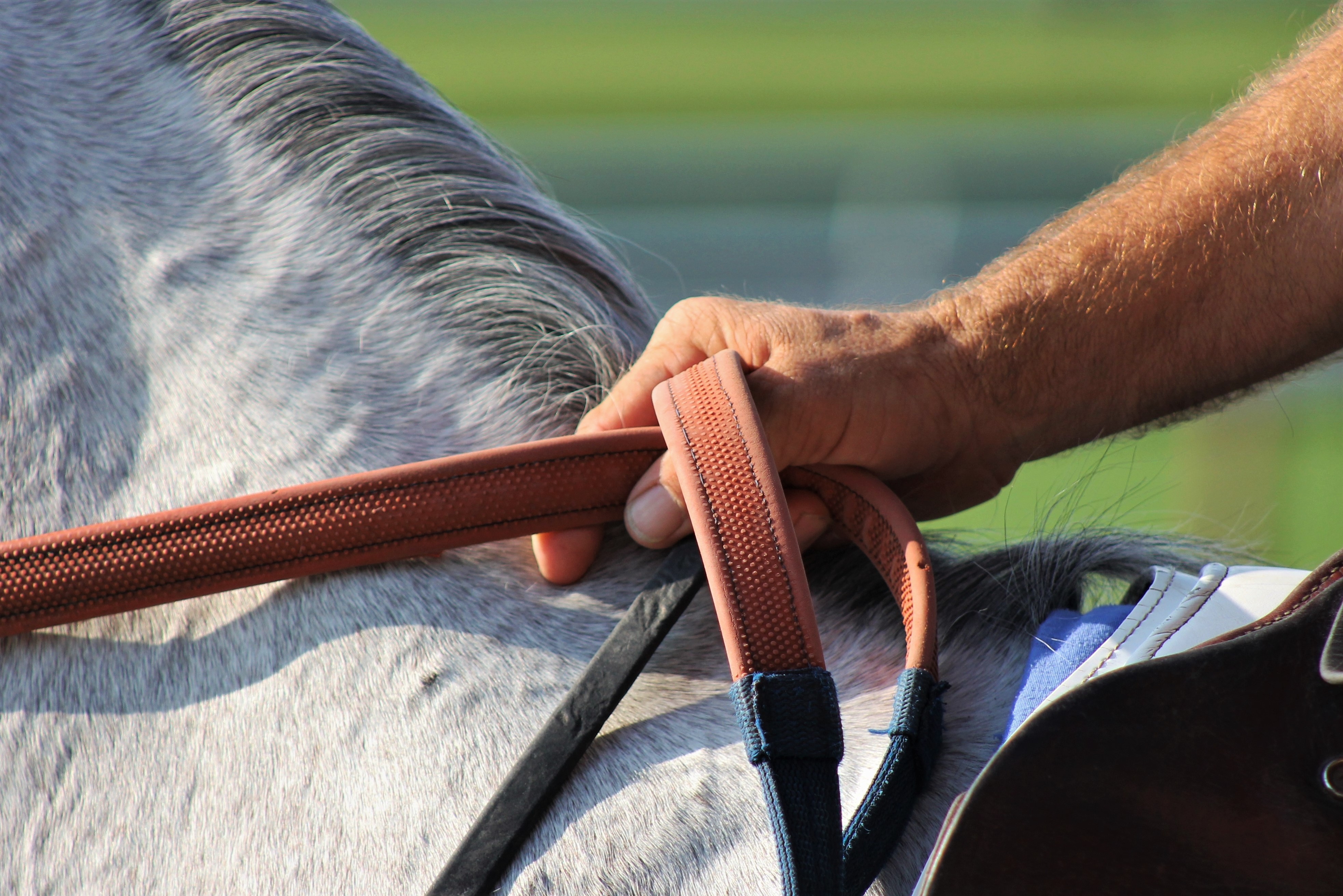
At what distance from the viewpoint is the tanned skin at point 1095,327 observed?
0.98 m

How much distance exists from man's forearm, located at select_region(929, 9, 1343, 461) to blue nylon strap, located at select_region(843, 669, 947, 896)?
1.26ft

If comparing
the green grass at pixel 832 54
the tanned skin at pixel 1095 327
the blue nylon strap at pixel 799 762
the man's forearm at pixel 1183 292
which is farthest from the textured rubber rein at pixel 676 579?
the green grass at pixel 832 54

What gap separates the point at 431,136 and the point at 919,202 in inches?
495

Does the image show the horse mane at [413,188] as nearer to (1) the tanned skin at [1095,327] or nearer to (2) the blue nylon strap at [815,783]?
(1) the tanned skin at [1095,327]

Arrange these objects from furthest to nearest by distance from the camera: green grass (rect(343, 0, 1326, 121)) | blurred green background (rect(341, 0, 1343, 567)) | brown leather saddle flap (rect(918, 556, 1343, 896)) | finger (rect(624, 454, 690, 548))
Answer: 1. green grass (rect(343, 0, 1326, 121))
2. blurred green background (rect(341, 0, 1343, 567))
3. finger (rect(624, 454, 690, 548))
4. brown leather saddle flap (rect(918, 556, 1343, 896))

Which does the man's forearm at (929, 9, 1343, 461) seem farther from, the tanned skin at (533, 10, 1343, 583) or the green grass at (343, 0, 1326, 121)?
the green grass at (343, 0, 1326, 121)

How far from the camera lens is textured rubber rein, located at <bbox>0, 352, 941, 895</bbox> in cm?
72

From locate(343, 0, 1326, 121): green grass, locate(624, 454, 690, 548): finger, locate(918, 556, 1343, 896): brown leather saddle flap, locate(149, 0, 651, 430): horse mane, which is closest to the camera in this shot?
locate(918, 556, 1343, 896): brown leather saddle flap

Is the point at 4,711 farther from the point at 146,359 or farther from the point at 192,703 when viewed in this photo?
the point at 146,359

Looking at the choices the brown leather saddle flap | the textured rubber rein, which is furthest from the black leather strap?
the brown leather saddle flap

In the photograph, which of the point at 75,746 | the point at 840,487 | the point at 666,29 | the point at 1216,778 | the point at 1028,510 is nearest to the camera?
the point at 1216,778

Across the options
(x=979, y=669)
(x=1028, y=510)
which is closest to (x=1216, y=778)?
(x=979, y=669)

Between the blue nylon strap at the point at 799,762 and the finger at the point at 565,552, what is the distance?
0.20m

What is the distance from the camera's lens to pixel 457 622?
0.83 metres
